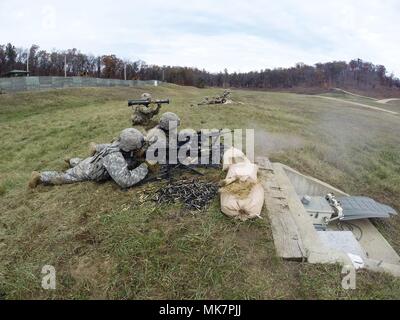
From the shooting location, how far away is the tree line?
198ft

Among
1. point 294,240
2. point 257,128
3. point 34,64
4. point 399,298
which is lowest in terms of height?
point 399,298

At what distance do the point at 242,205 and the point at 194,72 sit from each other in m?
82.1

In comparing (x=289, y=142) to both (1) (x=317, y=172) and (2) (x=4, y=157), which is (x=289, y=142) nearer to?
(1) (x=317, y=172)

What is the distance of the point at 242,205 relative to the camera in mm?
4379

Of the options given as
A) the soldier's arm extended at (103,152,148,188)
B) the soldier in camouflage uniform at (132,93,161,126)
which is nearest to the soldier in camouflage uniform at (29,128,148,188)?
the soldier's arm extended at (103,152,148,188)

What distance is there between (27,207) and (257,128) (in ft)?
26.8

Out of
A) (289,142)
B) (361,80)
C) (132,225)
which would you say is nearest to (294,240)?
(132,225)

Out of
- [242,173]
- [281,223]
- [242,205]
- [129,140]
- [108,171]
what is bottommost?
[281,223]

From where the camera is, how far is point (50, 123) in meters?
14.9

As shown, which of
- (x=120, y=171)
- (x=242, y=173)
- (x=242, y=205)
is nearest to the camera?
(x=242, y=205)

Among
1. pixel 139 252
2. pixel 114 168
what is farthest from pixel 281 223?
pixel 114 168

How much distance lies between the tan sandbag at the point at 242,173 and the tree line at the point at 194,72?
51.4 metres

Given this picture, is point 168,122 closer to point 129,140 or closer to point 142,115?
point 129,140

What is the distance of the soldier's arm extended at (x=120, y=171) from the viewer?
5.19 metres
